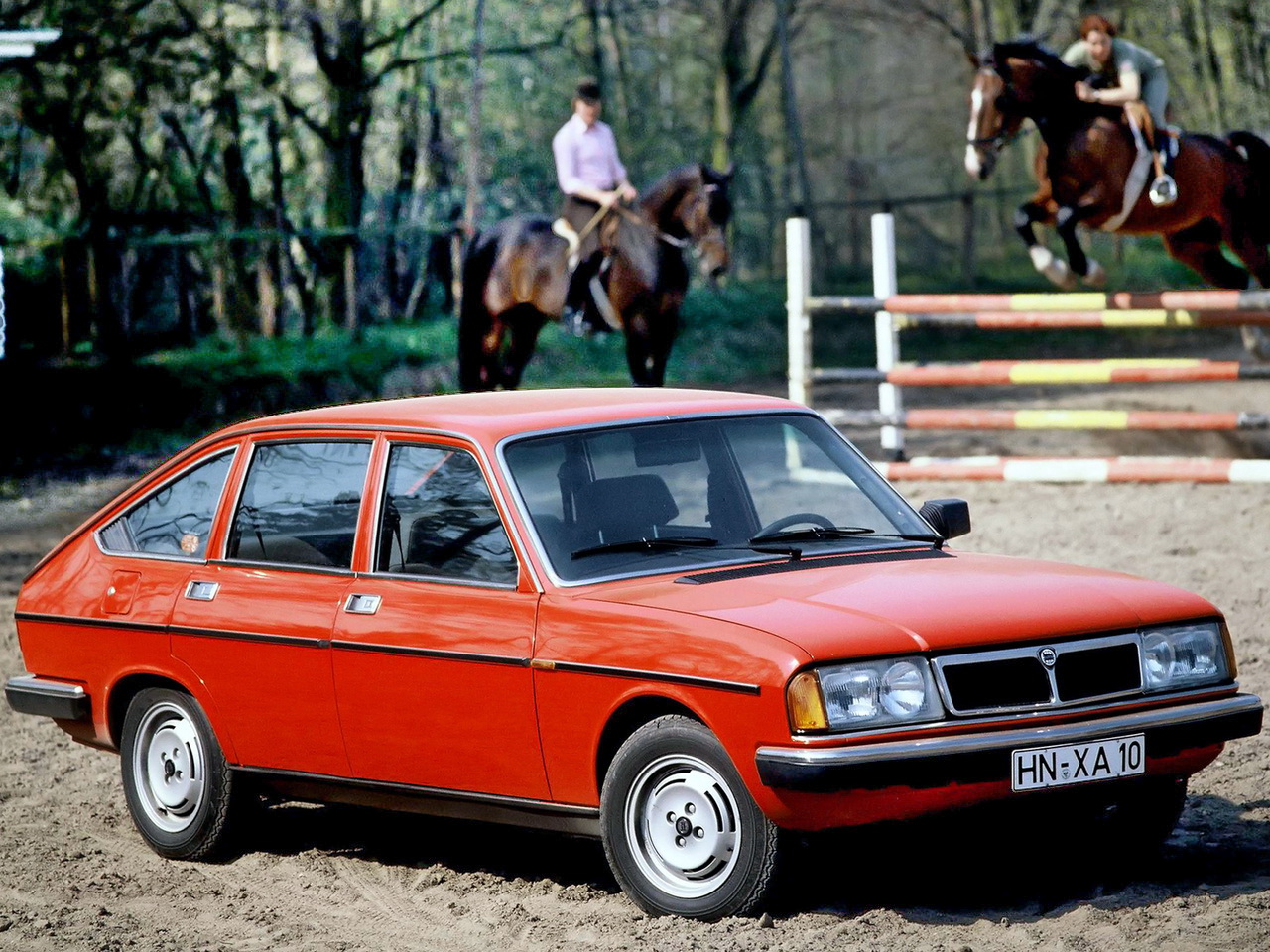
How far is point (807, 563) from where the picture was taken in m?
6.00

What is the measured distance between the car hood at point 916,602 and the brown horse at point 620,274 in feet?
33.7

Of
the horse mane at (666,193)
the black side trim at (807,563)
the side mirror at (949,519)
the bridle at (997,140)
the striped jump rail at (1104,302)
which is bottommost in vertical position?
the black side trim at (807,563)

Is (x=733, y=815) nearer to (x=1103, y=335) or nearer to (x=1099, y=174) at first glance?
(x=1099, y=174)

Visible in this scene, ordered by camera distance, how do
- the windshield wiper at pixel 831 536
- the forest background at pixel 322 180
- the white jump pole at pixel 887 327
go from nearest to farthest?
the windshield wiper at pixel 831 536 < the white jump pole at pixel 887 327 < the forest background at pixel 322 180

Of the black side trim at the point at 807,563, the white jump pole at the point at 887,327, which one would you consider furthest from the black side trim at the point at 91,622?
the white jump pole at the point at 887,327

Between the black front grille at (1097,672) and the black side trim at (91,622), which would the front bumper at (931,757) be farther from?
the black side trim at (91,622)

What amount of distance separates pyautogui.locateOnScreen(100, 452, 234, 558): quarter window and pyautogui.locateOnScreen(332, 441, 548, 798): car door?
0.92m

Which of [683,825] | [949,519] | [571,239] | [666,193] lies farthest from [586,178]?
[683,825]

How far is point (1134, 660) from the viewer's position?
5562 millimetres

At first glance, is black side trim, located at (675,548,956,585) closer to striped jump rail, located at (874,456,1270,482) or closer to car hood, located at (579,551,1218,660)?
car hood, located at (579,551,1218,660)

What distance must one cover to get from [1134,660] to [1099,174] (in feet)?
30.5

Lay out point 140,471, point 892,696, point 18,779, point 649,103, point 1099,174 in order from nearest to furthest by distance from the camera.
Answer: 1. point 892,696
2. point 18,779
3. point 1099,174
4. point 140,471
5. point 649,103

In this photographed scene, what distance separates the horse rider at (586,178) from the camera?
54.2ft

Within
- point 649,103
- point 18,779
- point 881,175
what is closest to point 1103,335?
point 649,103
